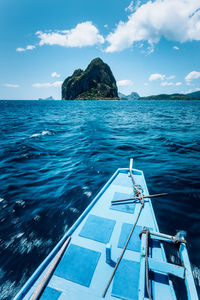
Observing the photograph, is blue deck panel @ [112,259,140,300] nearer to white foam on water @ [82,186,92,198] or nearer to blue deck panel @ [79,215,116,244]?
blue deck panel @ [79,215,116,244]

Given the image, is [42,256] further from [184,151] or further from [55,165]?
[184,151]

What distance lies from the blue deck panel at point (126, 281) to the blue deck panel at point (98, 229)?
644 mm

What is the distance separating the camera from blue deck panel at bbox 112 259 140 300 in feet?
7.67

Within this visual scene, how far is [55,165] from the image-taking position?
8773mm

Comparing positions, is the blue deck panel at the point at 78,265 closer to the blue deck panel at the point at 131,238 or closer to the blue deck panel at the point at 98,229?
the blue deck panel at the point at 98,229

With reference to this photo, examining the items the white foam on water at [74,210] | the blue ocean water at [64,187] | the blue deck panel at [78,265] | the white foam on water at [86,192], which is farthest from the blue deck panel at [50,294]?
the white foam on water at [86,192]

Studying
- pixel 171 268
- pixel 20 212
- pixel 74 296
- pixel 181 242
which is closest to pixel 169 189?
pixel 181 242

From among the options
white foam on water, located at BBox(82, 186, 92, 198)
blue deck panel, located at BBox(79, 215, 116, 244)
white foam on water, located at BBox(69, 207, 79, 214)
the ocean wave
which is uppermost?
blue deck panel, located at BBox(79, 215, 116, 244)

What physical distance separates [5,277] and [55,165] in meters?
5.90

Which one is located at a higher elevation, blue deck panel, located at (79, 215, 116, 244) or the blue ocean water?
blue deck panel, located at (79, 215, 116, 244)

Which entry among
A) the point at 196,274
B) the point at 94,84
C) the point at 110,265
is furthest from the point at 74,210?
the point at 94,84

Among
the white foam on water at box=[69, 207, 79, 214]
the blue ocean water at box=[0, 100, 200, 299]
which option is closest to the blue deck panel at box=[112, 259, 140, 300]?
the blue ocean water at box=[0, 100, 200, 299]

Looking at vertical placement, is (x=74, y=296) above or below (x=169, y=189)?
above

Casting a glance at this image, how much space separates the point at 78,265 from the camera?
A: 9.16 ft
